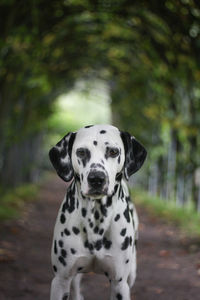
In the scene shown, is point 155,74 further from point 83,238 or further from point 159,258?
point 83,238

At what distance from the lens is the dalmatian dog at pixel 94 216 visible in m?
3.41

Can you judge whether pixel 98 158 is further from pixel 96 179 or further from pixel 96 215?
pixel 96 215

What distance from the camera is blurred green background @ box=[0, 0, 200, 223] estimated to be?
8.06 meters

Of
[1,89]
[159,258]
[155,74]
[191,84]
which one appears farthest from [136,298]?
[155,74]

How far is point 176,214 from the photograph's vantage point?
10.2m

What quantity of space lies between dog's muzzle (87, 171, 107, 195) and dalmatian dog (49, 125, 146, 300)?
58 mm

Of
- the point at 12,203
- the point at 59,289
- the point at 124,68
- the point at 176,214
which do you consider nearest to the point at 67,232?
the point at 59,289

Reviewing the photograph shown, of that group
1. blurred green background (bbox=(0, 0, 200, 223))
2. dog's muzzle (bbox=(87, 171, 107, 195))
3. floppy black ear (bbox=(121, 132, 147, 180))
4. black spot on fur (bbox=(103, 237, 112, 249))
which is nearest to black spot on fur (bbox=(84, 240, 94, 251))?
black spot on fur (bbox=(103, 237, 112, 249))

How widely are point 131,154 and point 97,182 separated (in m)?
0.53

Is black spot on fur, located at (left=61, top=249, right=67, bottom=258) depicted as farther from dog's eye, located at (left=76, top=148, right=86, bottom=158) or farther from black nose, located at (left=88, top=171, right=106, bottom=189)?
dog's eye, located at (left=76, top=148, right=86, bottom=158)

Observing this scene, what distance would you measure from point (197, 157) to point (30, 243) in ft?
14.1

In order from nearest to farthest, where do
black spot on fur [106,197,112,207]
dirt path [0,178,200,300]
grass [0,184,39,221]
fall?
1. black spot on fur [106,197,112,207]
2. dirt path [0,178,200,300]
3. grass [0,184,39,221]

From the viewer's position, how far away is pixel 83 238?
3.50 metres

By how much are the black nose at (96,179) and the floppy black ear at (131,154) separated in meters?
0.42
